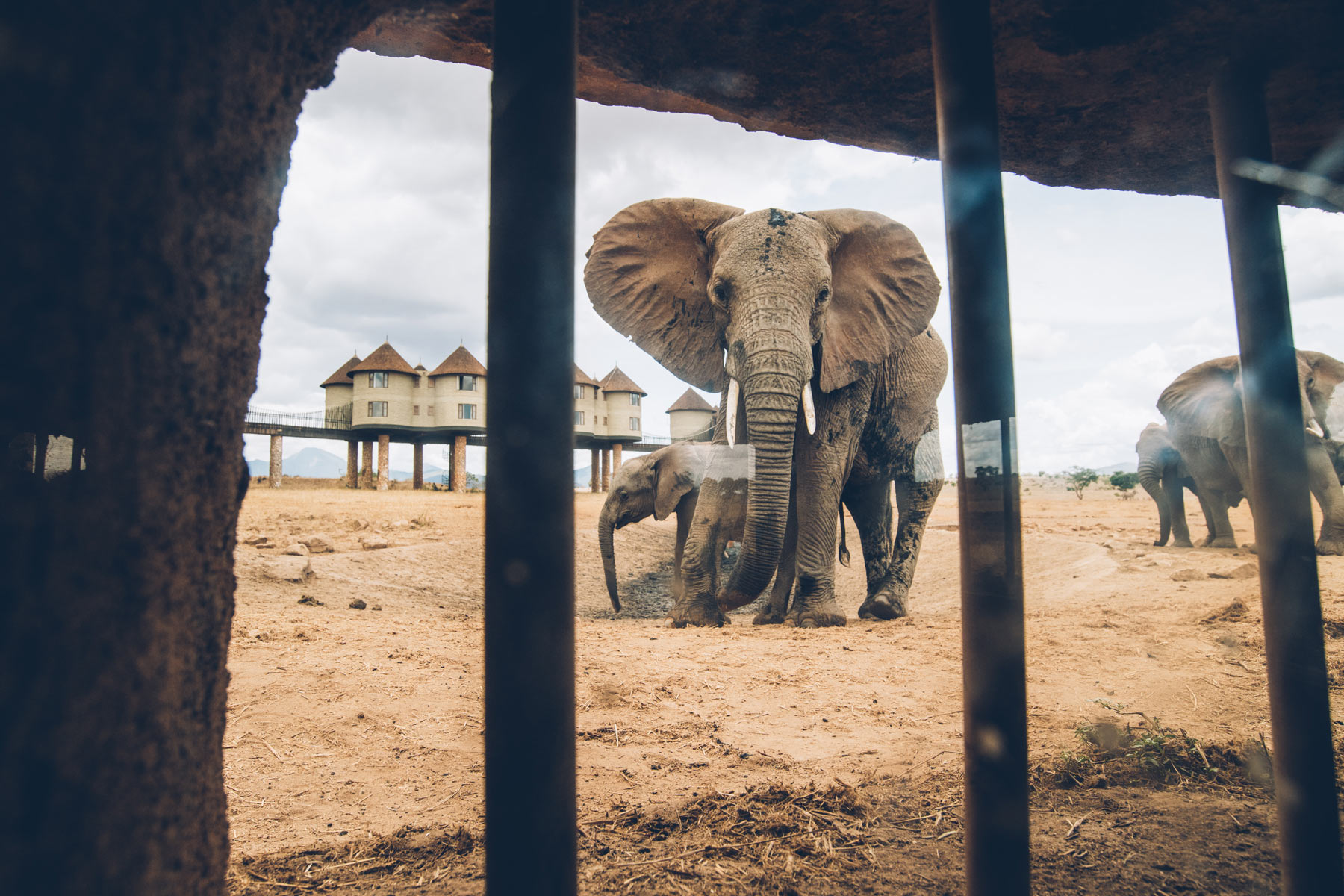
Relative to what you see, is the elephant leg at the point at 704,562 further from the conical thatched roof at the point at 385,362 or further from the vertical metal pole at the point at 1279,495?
the conical thatched roof at the point at 385,362

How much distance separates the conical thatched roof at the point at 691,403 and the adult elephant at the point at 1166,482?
795 inches

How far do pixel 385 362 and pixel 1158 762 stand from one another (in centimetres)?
3222

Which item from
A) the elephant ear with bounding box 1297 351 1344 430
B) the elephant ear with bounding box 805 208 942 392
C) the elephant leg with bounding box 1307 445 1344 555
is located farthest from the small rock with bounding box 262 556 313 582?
the elephant ear with bounding box 1297 351 1344 430

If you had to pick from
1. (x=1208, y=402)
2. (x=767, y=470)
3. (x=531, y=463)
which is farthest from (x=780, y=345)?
(x=1208, y=402)

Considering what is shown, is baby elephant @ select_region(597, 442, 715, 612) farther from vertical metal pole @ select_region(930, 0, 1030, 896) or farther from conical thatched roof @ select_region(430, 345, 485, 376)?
conical thatched roof @ select_region(430, 345, 485, 376)

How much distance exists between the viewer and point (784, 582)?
705cm

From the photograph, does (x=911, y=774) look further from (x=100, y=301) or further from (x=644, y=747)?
(x=100, y=301)

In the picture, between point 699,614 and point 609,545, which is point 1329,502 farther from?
point 609,545

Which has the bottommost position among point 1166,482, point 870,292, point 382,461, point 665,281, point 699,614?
point 699,614

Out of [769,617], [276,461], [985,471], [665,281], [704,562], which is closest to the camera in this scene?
[985,471]

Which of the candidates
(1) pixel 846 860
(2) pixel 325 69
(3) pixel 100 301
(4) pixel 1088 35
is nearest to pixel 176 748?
(3) pixel 100 301

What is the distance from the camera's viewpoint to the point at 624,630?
230 inches

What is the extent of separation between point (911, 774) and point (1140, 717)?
153 centimetres

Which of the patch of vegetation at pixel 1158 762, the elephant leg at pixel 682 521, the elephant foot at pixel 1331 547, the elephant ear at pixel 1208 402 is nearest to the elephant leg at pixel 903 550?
the elephant leg at pixel 682 521
